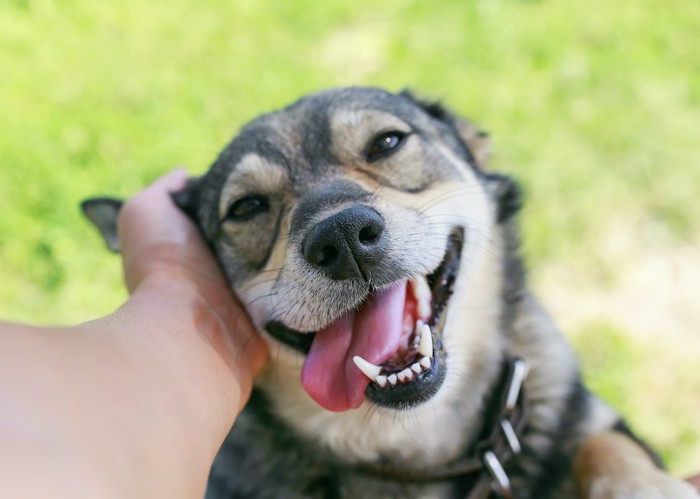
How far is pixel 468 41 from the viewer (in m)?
5.80

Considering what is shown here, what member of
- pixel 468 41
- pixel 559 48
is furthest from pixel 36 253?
pixel 559 48

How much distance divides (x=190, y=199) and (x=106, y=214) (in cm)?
42

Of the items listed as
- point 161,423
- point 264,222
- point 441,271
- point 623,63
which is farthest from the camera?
point 623,63

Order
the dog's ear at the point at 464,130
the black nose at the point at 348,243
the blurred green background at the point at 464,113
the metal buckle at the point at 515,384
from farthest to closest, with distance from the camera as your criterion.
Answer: the blurred green background at the point at 464,113 < the dog's ear at the point at 464,130 < the metal buckle at the point at 515,384 < the black nose at the point at 348,243

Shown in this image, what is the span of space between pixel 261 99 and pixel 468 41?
182cm

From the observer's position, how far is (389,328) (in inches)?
83.0

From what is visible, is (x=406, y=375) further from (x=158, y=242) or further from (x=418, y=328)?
(x=158, y=242)

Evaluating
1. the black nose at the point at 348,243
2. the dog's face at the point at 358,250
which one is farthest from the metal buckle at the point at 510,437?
the black nose at the point at 348,243

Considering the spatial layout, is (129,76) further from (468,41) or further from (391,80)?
(468,41)

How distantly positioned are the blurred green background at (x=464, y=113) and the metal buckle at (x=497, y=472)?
167 cm

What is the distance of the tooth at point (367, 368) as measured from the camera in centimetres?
201

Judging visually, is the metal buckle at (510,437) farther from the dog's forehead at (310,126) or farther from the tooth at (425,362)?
the dog's forehead at (310,126)

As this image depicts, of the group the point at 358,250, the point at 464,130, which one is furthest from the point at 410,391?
the point at 464,130

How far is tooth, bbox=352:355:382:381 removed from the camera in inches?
79.0
